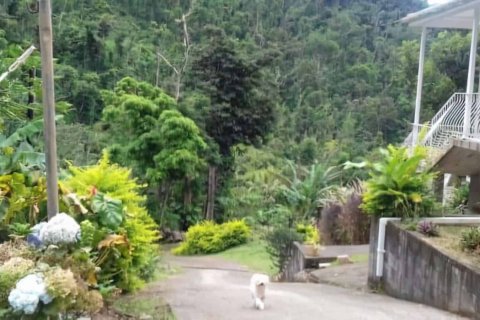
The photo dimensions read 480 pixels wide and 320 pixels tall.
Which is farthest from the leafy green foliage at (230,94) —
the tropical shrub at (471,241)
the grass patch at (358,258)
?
the tropical shrub at (471,241)

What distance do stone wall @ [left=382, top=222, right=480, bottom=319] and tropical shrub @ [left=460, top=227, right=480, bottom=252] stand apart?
0.35 meters

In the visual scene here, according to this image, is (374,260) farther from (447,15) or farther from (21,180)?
(21,180)

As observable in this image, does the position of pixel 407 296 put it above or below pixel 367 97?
below

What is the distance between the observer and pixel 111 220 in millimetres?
5742

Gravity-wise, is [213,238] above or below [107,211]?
below

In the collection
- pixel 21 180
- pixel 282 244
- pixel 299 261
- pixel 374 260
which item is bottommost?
pixel 299 261

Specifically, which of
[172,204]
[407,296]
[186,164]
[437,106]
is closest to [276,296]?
[407,296]

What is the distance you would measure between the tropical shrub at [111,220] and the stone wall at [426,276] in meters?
3.45

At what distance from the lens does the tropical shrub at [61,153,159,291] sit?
219 inches

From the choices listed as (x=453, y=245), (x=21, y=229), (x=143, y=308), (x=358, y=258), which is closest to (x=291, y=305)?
(x=143, y=308)

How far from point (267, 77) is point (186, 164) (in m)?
5.43

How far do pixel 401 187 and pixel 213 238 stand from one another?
10.6 meters

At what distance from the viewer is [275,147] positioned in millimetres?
26891

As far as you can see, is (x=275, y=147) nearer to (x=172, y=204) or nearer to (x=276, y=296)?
(x=172, y=204)
